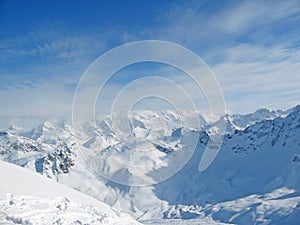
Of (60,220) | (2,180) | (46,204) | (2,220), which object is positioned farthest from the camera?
(2,180)

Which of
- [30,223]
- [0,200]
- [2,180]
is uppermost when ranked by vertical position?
[2,180]

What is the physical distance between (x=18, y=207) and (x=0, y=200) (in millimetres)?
2086

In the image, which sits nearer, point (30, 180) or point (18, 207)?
point (18, 207)

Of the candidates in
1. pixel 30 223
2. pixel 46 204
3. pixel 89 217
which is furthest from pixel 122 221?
pixel 30 223

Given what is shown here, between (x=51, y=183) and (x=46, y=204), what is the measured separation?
1173cm

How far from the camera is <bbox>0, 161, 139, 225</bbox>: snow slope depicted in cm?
3753

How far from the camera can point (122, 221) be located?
45.4 metres

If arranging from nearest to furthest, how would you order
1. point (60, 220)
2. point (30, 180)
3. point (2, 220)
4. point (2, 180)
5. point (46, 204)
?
point (2, 220)
point (60, 220)
point (46, 204)
point (2, 180)
point (30, 180)

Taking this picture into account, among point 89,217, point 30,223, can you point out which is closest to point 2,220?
point 30,223

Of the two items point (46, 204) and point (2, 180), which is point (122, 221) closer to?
point (46, 204)

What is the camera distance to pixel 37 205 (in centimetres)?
4066

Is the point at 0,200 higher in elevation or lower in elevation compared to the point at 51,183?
lower

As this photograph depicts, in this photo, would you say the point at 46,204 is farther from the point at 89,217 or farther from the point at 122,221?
the point at 122,221

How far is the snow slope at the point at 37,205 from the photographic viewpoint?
37.5 metres
